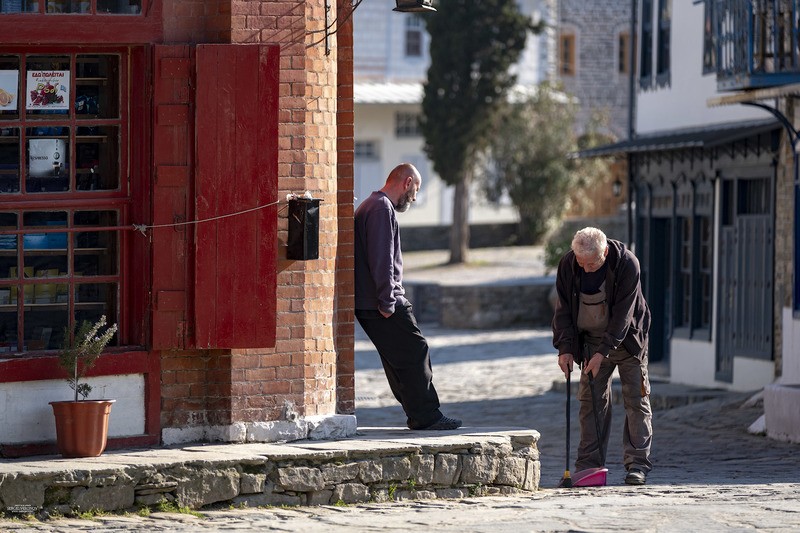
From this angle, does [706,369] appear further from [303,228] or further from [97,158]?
[97,158]

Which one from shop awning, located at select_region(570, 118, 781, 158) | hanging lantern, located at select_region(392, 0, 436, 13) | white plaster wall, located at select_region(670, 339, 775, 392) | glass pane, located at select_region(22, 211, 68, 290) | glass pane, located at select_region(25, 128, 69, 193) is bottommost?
white plaster wall, located at select_region(670, 339, 775, 392)

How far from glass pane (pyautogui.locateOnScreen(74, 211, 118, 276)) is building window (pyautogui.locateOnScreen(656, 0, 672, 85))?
536 inches

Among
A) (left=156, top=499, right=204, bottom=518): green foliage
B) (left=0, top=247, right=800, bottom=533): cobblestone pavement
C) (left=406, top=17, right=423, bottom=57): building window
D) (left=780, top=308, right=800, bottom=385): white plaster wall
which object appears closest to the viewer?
(left=0, top=247, right=800, bottom=533): cobblestone pavement

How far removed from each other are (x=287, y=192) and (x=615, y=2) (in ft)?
129

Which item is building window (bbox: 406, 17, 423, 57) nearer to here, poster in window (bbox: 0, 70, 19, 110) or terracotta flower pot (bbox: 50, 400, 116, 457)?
poster in window (bbox: 0, 70, 19, 110)

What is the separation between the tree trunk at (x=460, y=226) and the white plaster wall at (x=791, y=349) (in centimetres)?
2150

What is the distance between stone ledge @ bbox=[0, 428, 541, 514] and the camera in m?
8.69

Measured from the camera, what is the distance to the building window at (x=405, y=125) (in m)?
43.0

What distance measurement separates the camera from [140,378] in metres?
9.61

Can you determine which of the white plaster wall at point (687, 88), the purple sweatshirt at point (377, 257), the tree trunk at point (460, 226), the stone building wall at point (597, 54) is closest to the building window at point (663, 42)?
the white plaster wall at point (687, 88)

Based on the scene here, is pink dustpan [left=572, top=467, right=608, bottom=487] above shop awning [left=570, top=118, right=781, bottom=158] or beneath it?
beneath

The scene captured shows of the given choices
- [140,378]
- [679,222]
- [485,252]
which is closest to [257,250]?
[140,378]

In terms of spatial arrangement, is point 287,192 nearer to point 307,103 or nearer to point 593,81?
point 307,103

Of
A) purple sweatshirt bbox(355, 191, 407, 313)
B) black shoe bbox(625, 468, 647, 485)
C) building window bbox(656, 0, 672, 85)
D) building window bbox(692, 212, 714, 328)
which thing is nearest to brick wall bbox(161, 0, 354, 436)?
purple sweatshirt bbox(355, 191, 407, 313)
